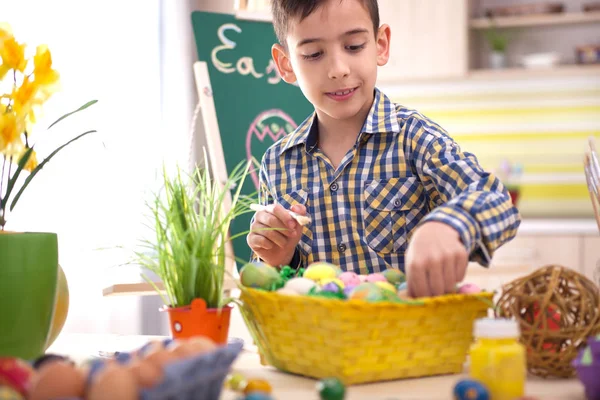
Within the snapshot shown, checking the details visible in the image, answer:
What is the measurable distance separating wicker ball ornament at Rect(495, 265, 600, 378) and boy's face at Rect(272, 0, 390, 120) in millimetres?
602

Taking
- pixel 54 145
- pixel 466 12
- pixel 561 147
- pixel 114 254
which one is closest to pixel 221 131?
pixel 54 145

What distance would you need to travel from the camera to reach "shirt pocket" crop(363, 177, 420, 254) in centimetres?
141

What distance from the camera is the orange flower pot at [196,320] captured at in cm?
99

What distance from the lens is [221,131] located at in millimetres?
2521

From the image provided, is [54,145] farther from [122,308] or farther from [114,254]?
[122,308]

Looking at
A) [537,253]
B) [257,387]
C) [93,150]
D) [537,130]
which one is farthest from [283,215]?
[537,130]

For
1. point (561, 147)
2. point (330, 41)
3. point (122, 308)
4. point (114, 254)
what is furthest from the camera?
point (561, 147)

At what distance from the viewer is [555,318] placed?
0.89 metres

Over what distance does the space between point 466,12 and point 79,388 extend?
3539mm

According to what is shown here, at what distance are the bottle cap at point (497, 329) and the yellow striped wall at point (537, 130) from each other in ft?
11.0

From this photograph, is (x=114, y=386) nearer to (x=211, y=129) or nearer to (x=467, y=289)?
(x=467, y=289)

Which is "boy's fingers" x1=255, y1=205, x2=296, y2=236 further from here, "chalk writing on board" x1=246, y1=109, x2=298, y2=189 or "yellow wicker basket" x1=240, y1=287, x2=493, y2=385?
"chalk writing on board" x1=246, y1=109, x2=298, y2=189

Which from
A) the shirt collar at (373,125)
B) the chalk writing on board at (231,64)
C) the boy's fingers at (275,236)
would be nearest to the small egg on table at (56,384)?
the boy's fingers at (275,236)

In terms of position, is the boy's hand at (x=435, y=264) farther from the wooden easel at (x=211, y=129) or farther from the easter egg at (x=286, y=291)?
the wooden easel at (x=211, y=129)
